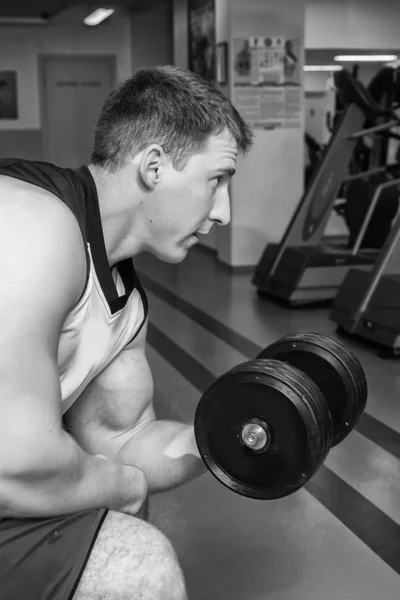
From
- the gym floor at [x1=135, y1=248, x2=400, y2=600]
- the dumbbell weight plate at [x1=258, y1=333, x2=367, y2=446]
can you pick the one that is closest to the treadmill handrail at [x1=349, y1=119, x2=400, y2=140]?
the gym floor at [x1=135, y1=248, x2=400, y2=600]

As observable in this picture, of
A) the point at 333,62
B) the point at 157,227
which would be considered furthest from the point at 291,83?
the point at 157,227

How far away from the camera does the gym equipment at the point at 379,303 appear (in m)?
3.76

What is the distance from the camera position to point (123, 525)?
44.3 inches

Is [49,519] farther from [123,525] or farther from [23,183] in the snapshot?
[23,183]

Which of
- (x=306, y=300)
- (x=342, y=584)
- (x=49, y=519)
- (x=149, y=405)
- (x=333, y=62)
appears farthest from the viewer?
(x=333, y=62)

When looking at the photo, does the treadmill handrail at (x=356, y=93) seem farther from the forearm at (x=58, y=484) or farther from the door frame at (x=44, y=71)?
the door frame at (x=44, y=71)

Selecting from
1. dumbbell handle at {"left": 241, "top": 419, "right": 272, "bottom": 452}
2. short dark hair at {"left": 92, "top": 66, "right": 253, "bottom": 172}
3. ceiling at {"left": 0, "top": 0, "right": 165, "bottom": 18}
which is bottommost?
dumbbell handle at {"left": 241, "top": 419, "right": 272, "bottom": 452}

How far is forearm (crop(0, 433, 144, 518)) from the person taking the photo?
39.5 inches

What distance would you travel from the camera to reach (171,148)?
1.16 meters

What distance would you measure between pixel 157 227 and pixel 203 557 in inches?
41.3

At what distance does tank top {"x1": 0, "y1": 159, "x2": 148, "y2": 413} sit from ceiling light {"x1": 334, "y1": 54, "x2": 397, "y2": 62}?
830 centimetres

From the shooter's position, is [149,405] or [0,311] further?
[149,405]

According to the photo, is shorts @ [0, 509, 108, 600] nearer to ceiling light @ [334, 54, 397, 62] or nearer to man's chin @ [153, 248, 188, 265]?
man's chin @ [153, 248, 188, 265]

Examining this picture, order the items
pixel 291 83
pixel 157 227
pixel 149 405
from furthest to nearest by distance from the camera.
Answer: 1. pixel 291 83
2. pixel 149 405
3. pixel 157 227
